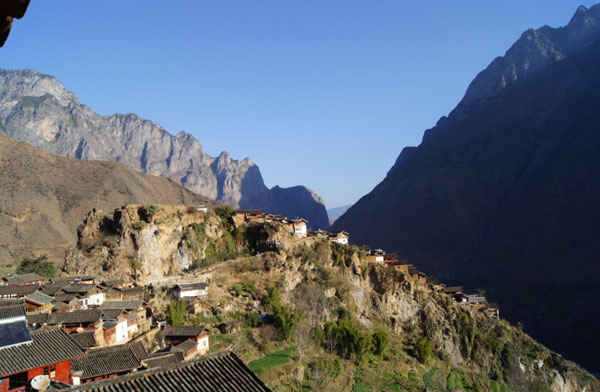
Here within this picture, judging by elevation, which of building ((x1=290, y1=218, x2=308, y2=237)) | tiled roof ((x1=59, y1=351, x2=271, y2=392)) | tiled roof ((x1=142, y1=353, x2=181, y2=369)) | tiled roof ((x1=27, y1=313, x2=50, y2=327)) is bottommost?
tiled roof ((x1=27, y1=313, x2=50, y2=327))

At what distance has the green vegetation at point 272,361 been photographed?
1219 inches

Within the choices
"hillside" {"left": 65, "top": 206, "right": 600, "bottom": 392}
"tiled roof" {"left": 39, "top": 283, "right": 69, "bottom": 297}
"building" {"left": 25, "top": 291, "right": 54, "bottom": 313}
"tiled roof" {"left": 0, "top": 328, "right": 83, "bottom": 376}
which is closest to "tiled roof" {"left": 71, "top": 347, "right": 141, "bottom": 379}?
"tiled roof" {"left": 0, "top": 328, "right": 83, "bottom": 376}

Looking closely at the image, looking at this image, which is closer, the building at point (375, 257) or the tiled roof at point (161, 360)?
the tiled roof at point (161, 360)

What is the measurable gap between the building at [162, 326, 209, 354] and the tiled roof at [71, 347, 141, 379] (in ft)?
29.9

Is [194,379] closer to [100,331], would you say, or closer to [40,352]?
[40,352]

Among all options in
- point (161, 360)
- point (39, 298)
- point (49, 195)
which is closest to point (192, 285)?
point (39, 298)

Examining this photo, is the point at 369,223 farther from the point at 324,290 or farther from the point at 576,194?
the point at 324,290

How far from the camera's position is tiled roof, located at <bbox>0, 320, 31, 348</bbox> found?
48.2ft

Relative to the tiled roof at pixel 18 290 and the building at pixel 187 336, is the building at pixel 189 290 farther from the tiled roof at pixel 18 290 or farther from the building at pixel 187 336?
the tiled roof at pixel 18 290

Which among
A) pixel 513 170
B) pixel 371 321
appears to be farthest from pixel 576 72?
pixel 371 321

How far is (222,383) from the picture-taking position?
10.1 meters

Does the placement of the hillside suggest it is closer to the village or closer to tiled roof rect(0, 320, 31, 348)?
the village

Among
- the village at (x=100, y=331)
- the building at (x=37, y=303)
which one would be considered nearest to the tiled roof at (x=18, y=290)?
the village at (x=100, y=331)

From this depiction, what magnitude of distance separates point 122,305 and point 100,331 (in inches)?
226
